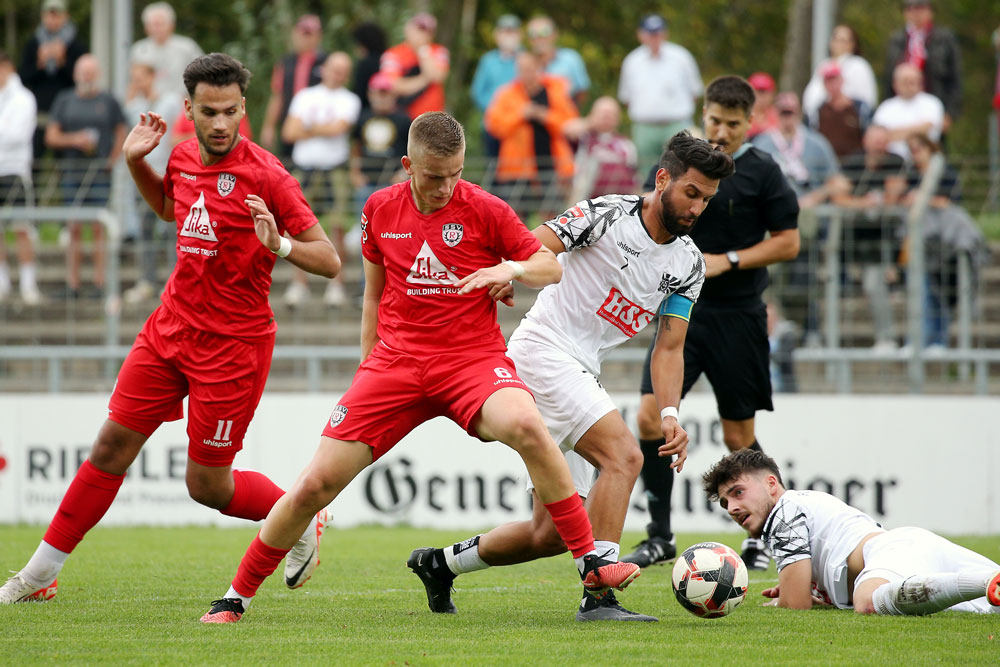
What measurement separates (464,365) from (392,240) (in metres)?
0.69

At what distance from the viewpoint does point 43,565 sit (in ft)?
21.4

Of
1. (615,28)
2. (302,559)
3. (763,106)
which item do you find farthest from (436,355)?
(615,28)

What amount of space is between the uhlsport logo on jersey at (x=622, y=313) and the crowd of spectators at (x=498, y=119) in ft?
22.4

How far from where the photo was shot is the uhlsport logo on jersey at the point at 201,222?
6.42 m

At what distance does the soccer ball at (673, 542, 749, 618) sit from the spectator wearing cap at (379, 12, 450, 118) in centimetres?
945

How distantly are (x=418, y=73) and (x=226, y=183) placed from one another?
8871 millimetres

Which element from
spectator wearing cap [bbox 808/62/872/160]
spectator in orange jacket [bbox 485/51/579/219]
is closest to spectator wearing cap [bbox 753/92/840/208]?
spectator wearing cap [bbox 808/62/872/160]

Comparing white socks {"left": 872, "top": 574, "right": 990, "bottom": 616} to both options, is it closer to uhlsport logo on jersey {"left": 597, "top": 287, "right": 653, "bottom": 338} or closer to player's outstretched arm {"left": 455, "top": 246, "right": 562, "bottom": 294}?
uhlsport logo on jersey {"left": 597, "top": 287, "right": 653, "bottom": 338}

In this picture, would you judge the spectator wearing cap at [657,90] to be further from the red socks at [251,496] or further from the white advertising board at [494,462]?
the red socks at [251,496]

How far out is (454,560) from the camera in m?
6.38

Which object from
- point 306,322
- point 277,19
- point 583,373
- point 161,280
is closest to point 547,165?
point 306,322

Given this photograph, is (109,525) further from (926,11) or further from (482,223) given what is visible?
(926,11)

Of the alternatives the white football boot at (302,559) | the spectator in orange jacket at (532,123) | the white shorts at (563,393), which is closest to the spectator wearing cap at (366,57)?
the spectator in orange jacket at (532,123)

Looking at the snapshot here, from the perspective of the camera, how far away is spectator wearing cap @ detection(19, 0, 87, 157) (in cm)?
1571
